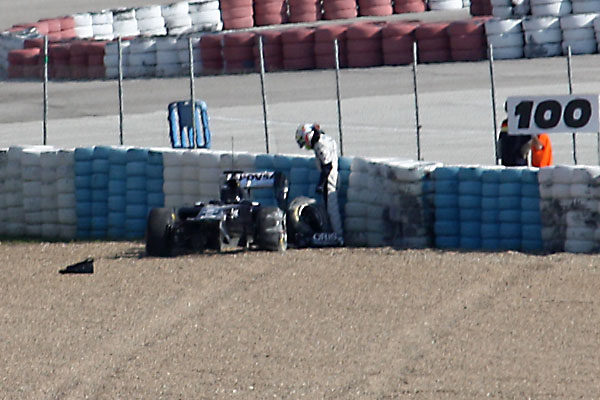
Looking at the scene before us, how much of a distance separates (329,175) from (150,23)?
1719cm

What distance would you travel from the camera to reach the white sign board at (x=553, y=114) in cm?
1417

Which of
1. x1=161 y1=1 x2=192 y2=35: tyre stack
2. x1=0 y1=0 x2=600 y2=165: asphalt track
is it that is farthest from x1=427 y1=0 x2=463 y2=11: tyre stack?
x1=0 y1=0 x2=600 y2=165: asphalt track

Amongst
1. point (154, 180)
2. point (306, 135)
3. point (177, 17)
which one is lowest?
point (154, 180)

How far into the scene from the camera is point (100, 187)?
53.3 ft

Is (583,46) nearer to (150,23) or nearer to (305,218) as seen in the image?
(150,23)

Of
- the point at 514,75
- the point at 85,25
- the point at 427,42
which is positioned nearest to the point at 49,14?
the point at 85,25

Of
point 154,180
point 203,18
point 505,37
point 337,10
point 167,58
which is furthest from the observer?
point 337,10

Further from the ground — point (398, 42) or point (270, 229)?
point (398, 42)

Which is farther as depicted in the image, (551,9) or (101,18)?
(101,18)

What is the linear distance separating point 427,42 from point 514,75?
2.20 metres

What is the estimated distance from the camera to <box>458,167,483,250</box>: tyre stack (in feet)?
46.0

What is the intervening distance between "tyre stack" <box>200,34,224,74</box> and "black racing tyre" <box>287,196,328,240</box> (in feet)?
40.8

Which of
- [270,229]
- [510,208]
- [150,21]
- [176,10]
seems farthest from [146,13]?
[510,208]

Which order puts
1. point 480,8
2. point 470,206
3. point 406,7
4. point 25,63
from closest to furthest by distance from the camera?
point 470,206, point 25,63, point 480,8, point 406,7
